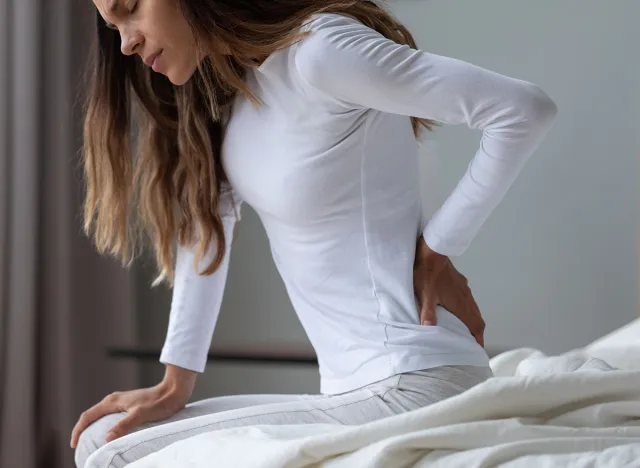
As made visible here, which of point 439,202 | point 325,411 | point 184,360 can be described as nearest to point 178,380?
point 184,360

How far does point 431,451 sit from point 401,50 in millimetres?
498

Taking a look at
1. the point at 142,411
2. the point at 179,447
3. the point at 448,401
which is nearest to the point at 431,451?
the point at 448,401

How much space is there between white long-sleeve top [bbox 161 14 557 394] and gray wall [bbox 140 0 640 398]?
4.94 feet

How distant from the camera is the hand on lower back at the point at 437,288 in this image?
1.13 meters

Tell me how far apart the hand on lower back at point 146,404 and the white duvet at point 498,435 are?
397 millimetres

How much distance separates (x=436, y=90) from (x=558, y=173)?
68.4 inches

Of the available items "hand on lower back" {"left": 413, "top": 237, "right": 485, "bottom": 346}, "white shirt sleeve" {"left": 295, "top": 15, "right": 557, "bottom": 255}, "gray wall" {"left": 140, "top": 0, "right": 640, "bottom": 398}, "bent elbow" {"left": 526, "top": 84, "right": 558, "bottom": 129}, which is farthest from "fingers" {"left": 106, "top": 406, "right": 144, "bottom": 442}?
"gray wall" {"left": 140, "top": 0, "right": 640, "bottom": 398}

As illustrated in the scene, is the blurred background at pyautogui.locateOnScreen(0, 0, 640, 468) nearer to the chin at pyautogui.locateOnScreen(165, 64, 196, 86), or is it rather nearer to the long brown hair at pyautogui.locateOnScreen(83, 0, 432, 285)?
the long brown hair at pyautogui.locateOnScreen(83, 0, 432, 285)

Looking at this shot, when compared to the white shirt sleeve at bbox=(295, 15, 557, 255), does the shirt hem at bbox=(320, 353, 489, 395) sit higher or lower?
lower

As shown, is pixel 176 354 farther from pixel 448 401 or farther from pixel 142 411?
pixel 448 401

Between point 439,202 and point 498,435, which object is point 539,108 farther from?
point 439,202

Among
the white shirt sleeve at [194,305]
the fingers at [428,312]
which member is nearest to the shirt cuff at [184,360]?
the white shirt sleeve at [194,305]

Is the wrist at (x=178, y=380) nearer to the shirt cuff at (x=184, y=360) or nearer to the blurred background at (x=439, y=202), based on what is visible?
the shirt cuff at (x=184, y=360)

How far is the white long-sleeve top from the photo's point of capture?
1.03 meters
